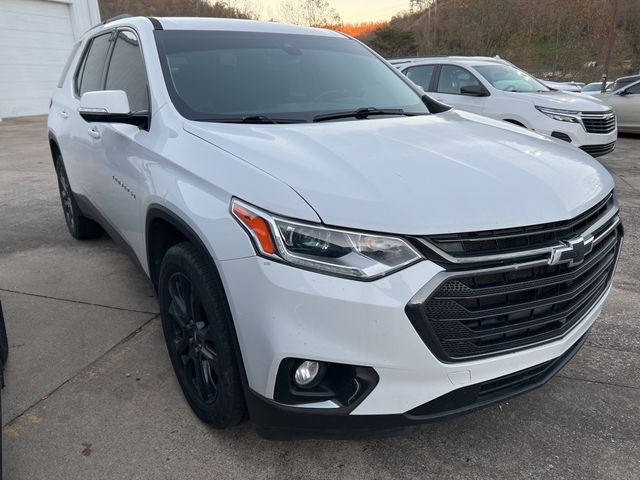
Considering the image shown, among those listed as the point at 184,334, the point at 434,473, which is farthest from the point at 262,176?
the point at 434,473

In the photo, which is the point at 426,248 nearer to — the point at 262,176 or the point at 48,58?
the point at 262,176

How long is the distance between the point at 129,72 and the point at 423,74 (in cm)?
664

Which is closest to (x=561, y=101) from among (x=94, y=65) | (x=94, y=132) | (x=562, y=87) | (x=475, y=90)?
(x=475, y=90)

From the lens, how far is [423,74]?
8820 millimetres

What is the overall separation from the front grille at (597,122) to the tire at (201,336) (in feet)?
23.5

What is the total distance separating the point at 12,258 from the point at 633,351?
4724mm

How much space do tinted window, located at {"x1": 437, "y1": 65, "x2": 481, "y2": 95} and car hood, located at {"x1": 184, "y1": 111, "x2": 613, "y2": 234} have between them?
242 inches

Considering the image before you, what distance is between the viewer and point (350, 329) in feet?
5.51

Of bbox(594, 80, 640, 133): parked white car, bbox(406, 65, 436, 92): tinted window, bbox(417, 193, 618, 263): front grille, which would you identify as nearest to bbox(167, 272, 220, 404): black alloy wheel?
bbox(417, 193, 618, 263): front grille

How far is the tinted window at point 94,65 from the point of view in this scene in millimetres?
3764

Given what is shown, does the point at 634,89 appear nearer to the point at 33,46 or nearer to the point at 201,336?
the point at 201,336

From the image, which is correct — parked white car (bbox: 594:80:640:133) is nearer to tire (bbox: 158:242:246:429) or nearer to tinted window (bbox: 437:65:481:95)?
tinted window (bbox: 437:65:481:95)

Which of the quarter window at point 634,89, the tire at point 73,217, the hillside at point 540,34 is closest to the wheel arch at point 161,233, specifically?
the tire at point 73,217

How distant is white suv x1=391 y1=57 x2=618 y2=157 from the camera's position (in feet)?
24.9
